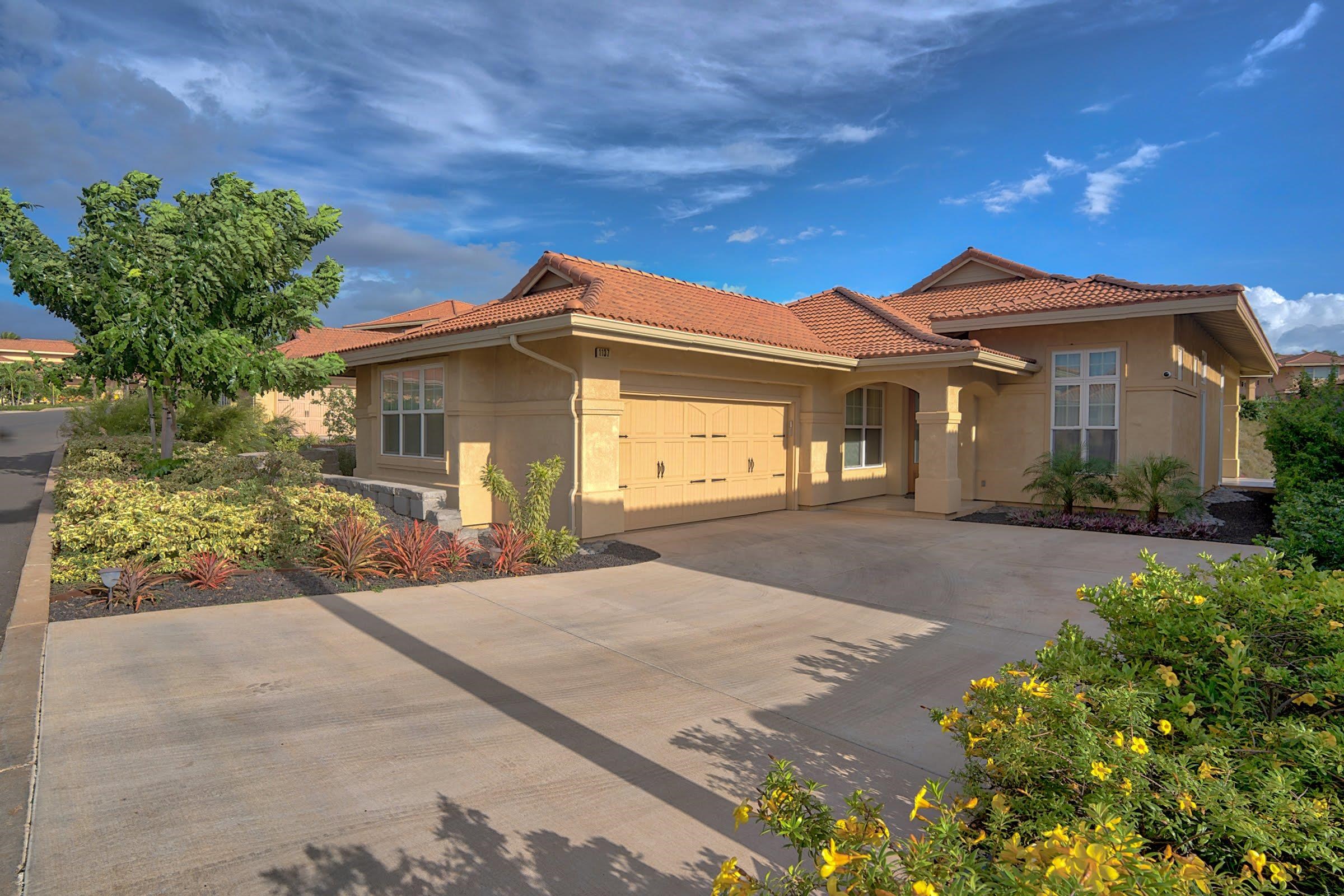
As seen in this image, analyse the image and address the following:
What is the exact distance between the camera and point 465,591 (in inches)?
309

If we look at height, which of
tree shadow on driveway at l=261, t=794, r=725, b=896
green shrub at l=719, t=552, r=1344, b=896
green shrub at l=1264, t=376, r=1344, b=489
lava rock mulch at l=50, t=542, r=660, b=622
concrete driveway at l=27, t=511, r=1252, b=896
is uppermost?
green shrub at l=1264, t=376, r=1344, b=489

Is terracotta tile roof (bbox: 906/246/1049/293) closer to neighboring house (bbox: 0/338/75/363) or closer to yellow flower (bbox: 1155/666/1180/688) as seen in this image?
yellow flower (bbox: 1155/666/1180/688)

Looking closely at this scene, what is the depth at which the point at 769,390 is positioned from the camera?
557 inches

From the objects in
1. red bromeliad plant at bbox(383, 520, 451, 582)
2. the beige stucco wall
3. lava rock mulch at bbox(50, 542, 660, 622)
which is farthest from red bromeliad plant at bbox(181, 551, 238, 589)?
the beige stucco wall

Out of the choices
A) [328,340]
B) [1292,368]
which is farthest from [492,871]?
[1292,368]

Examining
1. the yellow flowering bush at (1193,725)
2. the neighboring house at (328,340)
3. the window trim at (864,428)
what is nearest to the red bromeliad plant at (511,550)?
the yellow flowering bush at (1193,725)

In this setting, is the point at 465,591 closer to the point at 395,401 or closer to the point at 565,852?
the point at 565,852

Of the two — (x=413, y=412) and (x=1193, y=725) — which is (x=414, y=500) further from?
(x=1193, y=725)

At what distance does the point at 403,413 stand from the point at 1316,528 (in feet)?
41.1

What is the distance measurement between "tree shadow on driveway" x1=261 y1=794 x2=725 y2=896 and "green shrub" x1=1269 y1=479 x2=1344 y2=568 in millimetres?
4750

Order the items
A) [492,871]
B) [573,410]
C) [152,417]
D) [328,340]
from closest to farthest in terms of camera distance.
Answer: [492,871]
[573,410]
[152,417]
[328,340]

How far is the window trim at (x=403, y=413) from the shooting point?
1232 cm

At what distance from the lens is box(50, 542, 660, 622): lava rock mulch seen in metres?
6.73

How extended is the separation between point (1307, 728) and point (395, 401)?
13.3 metres
